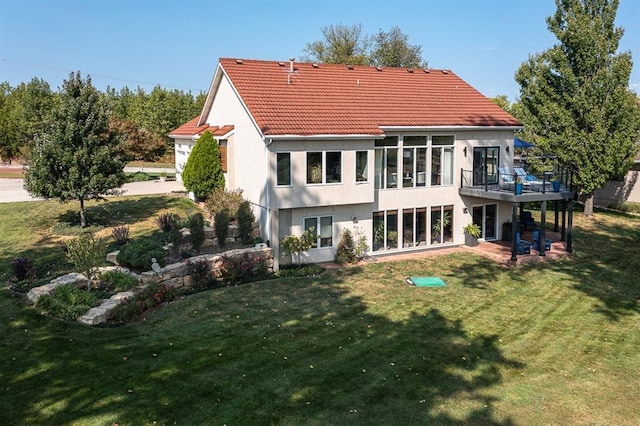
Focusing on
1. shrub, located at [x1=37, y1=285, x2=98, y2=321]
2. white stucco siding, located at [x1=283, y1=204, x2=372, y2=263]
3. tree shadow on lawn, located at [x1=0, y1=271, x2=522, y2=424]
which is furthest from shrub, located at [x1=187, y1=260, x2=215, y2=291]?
white stucco siding, located at [x1=283, y1=204, x2=372, y2=263]

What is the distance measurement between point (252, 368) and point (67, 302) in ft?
18.4

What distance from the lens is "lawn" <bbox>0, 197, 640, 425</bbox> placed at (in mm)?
8758

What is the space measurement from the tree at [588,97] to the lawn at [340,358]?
13163 millimetres

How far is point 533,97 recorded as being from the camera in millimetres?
29859

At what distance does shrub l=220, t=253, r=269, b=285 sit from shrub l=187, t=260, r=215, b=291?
685 mm

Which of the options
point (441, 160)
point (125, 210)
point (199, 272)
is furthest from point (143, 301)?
point (441, 160)

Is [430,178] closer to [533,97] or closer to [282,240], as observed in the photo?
[282,240]

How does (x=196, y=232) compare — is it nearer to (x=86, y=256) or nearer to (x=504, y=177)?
(x=86, y=256)

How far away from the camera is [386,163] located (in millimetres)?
20984

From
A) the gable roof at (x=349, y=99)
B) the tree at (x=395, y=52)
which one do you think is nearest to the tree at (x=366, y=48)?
the tree at (x=395, y=52)

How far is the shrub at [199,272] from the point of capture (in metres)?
15.9

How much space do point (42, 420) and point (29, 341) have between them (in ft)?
11.3

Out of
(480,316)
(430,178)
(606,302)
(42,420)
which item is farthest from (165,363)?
(430,178)

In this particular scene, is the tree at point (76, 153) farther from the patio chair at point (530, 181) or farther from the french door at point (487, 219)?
the patio chair at point (530, 181)
